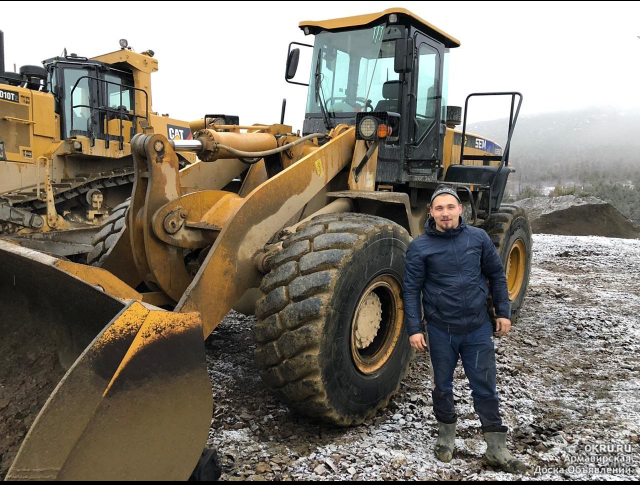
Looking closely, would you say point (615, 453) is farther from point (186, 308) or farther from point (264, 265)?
point (186, 308)

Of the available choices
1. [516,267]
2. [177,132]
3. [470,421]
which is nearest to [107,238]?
[470,421]

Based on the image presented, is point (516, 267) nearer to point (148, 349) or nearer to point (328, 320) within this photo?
Result: point (328, 320)

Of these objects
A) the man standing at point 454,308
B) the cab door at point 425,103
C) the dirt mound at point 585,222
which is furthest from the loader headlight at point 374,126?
the dirt mound at point 585,222

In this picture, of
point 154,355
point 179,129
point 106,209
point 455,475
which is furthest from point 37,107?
point 455,475

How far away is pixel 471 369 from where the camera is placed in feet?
10.2

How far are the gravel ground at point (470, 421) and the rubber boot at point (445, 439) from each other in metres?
0.06

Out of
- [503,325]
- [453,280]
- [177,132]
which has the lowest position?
[503,325]

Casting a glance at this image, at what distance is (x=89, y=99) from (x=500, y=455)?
10079 mm

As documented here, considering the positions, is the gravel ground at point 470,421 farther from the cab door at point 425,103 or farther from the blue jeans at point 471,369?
the cab door at point 425,103

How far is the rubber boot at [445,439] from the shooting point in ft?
10.0

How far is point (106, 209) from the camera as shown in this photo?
1027cm

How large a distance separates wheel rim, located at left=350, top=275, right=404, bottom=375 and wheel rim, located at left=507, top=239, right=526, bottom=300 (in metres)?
3.29

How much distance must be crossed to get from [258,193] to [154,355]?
139 centimetres

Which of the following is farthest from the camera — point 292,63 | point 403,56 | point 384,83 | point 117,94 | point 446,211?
point 117,94
